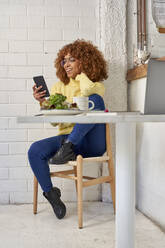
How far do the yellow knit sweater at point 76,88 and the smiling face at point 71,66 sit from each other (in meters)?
0.06

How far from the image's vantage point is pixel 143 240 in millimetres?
2326

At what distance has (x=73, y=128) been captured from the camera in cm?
281

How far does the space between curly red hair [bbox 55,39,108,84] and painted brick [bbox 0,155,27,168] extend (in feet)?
2.79

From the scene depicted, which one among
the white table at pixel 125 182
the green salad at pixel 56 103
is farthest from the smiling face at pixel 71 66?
the white table at pixel 125 182

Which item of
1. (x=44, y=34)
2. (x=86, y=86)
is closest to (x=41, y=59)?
(x=44, y=34)

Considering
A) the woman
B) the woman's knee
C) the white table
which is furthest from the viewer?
the woman's knee

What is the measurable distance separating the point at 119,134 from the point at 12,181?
2.08m

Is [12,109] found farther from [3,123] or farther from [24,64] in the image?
[24,64]

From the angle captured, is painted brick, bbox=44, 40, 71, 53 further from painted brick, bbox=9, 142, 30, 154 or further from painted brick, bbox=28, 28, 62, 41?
painted brick, bbox=9, 142, 30, 154

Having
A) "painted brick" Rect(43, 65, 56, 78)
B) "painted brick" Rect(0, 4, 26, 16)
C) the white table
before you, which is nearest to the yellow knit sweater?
"painted brick" Rect(43, 65, 56, 78)

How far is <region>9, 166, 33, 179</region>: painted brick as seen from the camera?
3381 millimetres

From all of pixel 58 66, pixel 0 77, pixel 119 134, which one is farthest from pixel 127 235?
pixel 0 77

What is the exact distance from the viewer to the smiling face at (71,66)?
306cm

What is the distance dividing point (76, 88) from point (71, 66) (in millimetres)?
192
